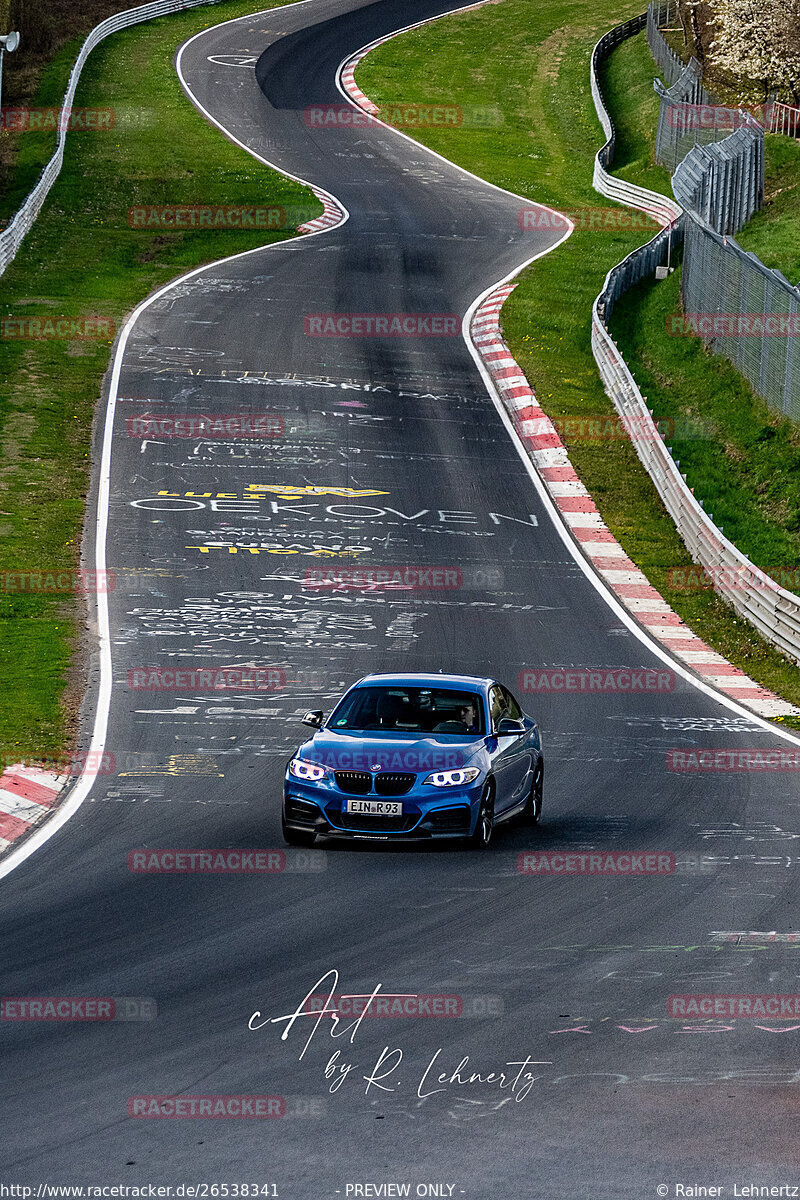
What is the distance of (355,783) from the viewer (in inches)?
543

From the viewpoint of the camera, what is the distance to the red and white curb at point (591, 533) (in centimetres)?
2247

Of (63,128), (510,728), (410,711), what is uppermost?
(63,128)

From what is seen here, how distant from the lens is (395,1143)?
25.1 feet

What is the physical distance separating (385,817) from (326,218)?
138 ft

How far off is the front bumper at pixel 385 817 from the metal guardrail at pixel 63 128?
33747 millimetres

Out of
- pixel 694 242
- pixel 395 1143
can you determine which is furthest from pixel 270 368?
pixel 395 1143

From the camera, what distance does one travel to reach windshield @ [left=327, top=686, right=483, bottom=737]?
579 inches

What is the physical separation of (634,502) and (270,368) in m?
10.7

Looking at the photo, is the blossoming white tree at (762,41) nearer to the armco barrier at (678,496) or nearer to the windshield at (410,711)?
the armco barrier at (678,496)

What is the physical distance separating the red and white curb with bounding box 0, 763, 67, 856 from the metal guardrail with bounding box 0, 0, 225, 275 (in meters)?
30.7

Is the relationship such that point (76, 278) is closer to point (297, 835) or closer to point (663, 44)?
point (297, 835)

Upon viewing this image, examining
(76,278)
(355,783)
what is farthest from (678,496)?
(76,278)

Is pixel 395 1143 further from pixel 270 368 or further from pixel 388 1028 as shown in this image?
pixel 270 368

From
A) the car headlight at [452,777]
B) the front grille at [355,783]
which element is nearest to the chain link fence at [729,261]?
the car headlight at [452,777]
